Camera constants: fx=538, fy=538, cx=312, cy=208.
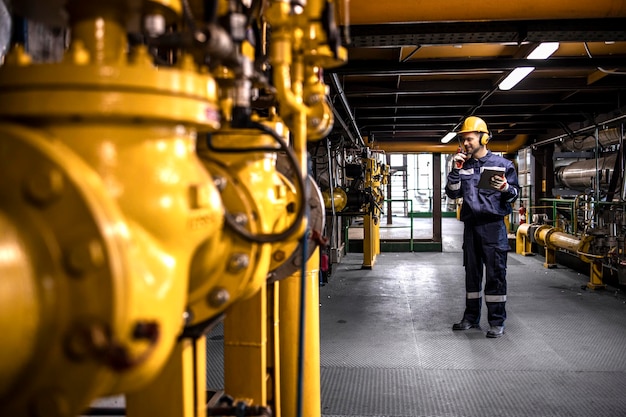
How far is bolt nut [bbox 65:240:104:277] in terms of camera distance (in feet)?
2.11

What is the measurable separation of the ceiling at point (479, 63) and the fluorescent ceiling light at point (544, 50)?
0.18ft

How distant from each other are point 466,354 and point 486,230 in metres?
1.00

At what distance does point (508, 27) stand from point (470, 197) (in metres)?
1.54

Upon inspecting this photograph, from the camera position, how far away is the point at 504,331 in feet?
14.3

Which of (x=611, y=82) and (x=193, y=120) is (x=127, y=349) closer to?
(x=193, y=120)

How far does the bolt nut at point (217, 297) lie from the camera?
1.19m

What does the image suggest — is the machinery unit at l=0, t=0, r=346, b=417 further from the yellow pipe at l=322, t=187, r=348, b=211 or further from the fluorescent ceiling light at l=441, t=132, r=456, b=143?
the fluorescent ceiling light at l=441, t=132, r=456, b=143

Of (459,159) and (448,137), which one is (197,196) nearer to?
(459,159)

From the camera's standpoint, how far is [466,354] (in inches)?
150

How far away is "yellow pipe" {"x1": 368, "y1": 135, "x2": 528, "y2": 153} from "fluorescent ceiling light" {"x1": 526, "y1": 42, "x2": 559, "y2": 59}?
5.90 metres

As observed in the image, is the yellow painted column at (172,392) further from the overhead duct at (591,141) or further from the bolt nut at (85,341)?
the overhead duct at (591,141)

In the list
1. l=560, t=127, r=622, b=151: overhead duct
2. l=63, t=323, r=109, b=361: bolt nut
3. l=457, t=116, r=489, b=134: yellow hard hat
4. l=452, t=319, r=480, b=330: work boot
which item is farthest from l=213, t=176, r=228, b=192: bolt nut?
l=560, t=127, r=622, b=151: overhead duct

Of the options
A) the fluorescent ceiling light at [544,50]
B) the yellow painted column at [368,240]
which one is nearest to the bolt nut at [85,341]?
the fluorescent ceiling light at [544,50]

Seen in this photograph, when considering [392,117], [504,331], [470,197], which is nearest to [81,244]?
[470,197]
